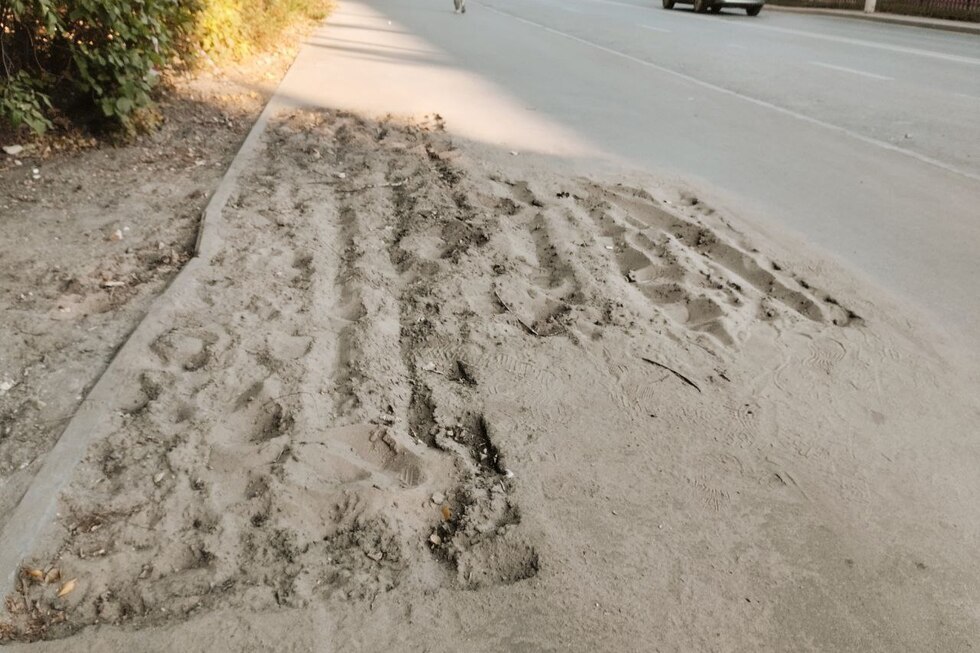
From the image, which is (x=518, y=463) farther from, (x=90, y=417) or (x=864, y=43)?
(x=864, y=43)

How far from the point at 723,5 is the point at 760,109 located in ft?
44.6

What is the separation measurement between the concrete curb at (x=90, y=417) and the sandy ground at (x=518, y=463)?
4 cm

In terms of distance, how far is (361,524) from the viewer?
8.44 feet

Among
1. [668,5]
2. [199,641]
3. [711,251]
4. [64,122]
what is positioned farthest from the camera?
[668,5]

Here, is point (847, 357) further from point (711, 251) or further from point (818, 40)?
point (818, 40)

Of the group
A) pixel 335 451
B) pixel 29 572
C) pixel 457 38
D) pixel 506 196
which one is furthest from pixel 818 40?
pixel 29 572

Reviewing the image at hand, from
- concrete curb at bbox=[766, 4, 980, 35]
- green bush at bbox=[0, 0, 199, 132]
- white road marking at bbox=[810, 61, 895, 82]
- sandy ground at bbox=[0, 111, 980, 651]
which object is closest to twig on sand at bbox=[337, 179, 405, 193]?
sandy ground at bbox=[0, 111, 980, 651]

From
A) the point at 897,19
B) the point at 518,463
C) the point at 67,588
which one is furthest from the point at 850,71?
the point at 67,588

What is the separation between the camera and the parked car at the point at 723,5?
20.2m

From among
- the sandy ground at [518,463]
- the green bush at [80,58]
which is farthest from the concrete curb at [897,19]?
the green bush at [80,58]

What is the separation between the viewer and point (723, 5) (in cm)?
2059

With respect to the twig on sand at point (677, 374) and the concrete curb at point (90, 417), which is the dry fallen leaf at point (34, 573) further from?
the twig on sand at point (677, 374)

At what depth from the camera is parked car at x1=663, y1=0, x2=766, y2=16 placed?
66.4 ft

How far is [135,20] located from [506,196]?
3.04m
